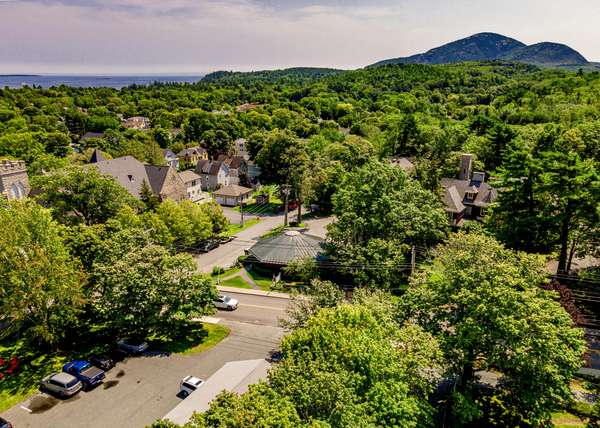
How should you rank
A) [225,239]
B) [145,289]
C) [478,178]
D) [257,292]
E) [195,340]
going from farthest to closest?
[478,178] → [225,239] → [257,292] → [195,340] → [145,289]

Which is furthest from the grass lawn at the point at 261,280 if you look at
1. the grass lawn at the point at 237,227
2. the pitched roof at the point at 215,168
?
the pitched roof at the point at 215,168

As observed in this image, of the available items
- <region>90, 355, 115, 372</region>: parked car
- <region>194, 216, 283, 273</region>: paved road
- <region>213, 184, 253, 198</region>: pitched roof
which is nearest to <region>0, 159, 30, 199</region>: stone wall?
<region>194, 216, 283, 273</region>: paved road

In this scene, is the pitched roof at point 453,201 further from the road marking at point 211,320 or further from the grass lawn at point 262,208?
the road marking at point 211,320

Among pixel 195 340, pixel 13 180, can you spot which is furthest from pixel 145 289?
pixel 13 180

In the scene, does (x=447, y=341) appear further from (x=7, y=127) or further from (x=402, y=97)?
(x=402, y=97)

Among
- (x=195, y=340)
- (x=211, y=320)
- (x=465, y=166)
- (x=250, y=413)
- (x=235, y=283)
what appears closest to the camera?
(x=250, y=413)

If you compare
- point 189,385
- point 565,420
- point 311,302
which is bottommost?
point 565,420

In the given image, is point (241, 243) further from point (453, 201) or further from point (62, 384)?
point (62, 384)
